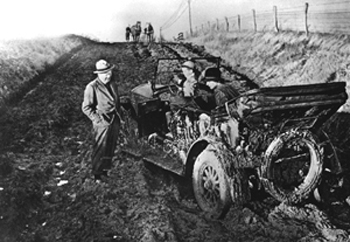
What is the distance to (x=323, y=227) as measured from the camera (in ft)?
13.0

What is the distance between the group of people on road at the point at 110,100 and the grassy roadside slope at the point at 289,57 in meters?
2.85

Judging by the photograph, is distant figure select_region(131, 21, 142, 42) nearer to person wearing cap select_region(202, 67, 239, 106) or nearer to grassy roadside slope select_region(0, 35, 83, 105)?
grassy roadside slope select_region(0, 35, 83, 105)

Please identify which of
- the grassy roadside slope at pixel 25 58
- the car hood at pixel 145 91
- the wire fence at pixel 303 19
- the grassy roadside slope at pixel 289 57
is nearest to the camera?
the car hood at pixel 145 91

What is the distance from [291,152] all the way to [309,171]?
289 mm

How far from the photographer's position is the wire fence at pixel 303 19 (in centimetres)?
1218

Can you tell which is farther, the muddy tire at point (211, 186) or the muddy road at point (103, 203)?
the muddy tire at point (211, 186)

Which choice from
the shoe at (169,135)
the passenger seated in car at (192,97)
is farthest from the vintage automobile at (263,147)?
the shoe at (169,135)

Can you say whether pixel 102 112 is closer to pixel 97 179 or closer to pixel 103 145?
pixel 103 145

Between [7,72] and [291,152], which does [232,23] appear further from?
[291,152]

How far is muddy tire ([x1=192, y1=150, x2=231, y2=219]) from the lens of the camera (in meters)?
4.13

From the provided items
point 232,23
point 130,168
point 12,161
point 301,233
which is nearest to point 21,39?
point 12,161

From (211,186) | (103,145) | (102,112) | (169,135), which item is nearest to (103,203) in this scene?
(103,145)

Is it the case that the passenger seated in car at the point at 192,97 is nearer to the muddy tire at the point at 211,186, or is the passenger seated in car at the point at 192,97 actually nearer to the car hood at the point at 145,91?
the muddy tire at the point at 211,186

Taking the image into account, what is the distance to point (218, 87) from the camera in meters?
4.93
